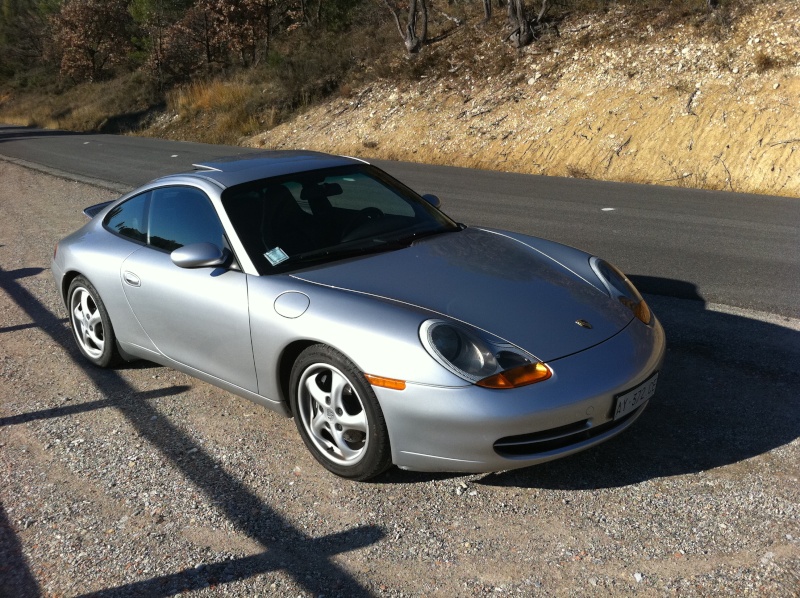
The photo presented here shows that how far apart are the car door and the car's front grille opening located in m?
1.43

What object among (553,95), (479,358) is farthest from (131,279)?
(553,95)

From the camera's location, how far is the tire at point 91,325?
18.1 ft

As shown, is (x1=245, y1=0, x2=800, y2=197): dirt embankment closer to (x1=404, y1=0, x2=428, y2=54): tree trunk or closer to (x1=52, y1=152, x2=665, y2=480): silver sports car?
(x1=404, y1=0, x2=428, y2=54): tree trunk

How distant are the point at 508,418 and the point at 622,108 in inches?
648

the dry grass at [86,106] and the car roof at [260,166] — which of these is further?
the dry grass at [86,106]

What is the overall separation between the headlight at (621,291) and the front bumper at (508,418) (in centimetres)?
62

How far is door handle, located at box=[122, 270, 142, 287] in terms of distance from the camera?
199 inches

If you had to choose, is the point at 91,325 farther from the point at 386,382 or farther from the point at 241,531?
the point at 386,382

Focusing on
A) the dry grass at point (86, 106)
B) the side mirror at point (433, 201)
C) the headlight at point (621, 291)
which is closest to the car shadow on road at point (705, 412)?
the headlight at point (621, 291)

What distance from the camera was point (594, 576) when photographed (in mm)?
3170

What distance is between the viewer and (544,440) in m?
3.64

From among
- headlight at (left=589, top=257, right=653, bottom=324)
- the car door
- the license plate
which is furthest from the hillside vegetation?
the car door

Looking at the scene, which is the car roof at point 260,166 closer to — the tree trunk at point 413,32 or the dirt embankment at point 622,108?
the dirt embankment at point 622,108

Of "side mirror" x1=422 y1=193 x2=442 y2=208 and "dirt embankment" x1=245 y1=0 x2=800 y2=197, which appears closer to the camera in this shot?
"side mirror" x1=422 y1=193 x2=442 y2=208
